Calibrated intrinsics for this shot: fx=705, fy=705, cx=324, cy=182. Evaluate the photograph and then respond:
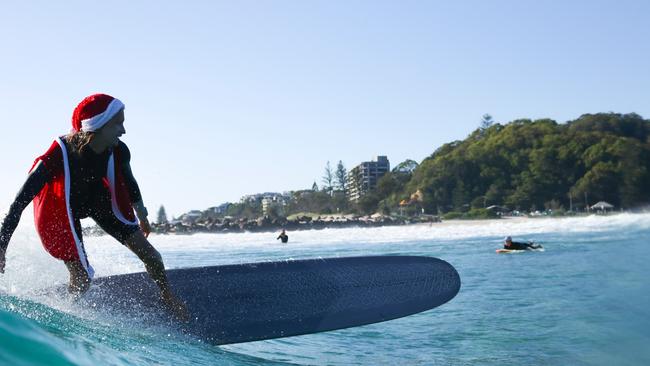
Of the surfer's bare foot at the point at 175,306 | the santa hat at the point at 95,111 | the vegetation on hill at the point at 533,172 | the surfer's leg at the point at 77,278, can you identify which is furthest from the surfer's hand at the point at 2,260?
the vegetation on hill at the point at 533,172

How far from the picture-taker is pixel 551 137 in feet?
348

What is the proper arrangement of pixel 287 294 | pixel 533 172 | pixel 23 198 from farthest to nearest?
1. pixel 533 172
2. pixel 287 294
3. pixel 23 198

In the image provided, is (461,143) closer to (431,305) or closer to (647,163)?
(647,163)

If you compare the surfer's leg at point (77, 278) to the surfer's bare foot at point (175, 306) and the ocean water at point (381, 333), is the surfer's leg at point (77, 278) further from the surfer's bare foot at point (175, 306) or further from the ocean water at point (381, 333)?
the surfer's bare foot at point (175, 306)

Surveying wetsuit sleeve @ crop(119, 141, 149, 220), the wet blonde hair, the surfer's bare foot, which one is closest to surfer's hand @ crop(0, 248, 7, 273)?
the wet blonde hair

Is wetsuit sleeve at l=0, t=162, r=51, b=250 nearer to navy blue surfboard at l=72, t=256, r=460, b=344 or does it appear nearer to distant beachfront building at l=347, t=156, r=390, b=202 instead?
navy blue surfboard at l=72, t=256, r=460, b=344

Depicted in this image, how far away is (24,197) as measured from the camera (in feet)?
11.2

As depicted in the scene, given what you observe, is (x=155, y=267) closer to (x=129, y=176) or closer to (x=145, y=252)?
(x=145, y=252)

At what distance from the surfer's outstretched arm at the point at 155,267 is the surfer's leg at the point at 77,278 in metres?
0.28

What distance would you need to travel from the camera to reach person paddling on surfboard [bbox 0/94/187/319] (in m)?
3.53

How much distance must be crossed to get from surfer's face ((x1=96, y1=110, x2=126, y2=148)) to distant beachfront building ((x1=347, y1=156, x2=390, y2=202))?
14808cm

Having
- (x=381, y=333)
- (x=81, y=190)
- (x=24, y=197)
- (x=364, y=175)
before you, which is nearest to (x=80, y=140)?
(x=81, y=190)

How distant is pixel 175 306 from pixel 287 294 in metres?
0.97

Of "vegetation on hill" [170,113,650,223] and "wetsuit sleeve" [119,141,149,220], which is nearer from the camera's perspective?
"wetsuit sleeve" [119,141,149,220]
